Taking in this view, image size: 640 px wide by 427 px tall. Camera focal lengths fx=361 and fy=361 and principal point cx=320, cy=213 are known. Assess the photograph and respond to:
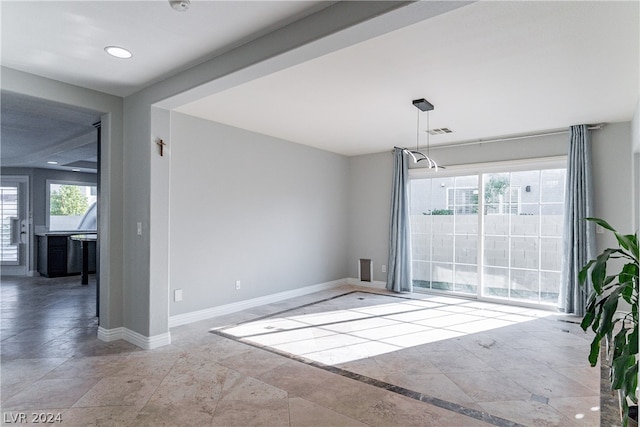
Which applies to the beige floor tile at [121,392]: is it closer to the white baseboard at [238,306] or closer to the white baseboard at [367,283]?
the white baseboard at [238,306]

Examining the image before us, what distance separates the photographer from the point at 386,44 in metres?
2.64

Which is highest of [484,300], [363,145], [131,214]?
[363,145]

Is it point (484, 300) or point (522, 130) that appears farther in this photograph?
point (484, 300)

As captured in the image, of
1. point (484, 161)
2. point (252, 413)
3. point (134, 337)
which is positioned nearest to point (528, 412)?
point (252, 413)

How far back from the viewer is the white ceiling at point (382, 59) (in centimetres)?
226

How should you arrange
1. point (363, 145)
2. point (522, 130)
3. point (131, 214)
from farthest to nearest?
point (363, 145), point (522, 130), point (131, 214)

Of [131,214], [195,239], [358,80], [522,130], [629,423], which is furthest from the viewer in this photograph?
[522,130]

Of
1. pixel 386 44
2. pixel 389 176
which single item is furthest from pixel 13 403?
pixel 389 176

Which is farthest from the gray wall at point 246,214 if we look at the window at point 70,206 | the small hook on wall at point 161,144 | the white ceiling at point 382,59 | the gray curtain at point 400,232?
the window at point 70,206

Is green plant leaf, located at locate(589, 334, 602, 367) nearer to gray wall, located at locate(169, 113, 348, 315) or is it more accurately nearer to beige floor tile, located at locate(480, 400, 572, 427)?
beige floor tile, located at locate(480, 400, 572, 427)

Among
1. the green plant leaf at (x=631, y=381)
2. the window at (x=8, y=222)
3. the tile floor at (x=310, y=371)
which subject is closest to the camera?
the green plant leaf at (x=631, y=381)

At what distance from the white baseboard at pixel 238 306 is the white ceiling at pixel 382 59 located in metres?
2.46

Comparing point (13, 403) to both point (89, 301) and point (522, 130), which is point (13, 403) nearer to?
point (89, 301)

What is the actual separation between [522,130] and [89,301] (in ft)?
22.6
